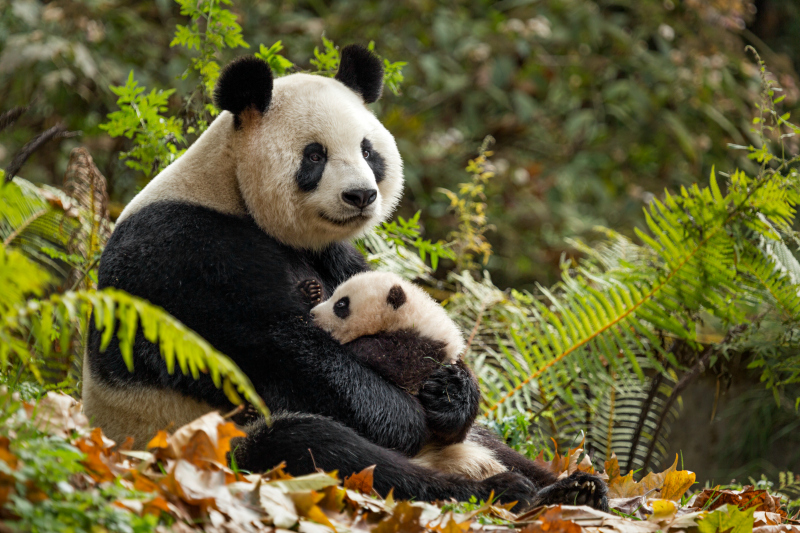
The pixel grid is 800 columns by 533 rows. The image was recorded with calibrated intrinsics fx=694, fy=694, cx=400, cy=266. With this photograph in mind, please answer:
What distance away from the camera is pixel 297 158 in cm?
319

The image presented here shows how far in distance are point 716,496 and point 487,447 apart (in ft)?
3.58

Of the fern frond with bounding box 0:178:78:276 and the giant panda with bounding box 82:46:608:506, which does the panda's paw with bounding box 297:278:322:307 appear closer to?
the giant panda with bounding box 82:46:608:506

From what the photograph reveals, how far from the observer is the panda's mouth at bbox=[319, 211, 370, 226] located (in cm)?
323

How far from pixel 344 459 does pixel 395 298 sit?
872 millimetres

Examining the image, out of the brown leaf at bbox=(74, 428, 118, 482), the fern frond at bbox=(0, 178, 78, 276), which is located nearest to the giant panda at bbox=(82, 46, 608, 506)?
the brown leaf at bbox=(74, 428, 118, 482)

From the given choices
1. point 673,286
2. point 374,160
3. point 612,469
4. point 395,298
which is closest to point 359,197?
point 374,160

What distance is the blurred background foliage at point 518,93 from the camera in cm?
791

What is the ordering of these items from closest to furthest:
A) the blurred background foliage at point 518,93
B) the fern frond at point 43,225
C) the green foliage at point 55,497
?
1. the green foliage at point 55,497
2. the fern frond at point 43,225
3. the blurred background foliage at point 518,93

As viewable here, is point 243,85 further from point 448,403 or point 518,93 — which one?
point 518,93

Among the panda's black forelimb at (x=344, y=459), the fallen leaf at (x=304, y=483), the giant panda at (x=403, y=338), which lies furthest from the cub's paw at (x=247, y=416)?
the fallen leaf at (x=304, y=483)

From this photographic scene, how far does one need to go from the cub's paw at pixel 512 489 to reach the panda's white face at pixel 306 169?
1310mm

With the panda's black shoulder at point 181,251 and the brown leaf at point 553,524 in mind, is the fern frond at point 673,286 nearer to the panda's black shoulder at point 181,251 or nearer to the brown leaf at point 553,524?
the brown leaf at point 553,524

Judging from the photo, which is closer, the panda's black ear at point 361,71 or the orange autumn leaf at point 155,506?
the orange autumn leaf at point 155,506

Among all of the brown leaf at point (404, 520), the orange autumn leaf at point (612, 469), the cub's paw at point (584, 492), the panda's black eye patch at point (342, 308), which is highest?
the panda's black eye patch at point (342, 308)
